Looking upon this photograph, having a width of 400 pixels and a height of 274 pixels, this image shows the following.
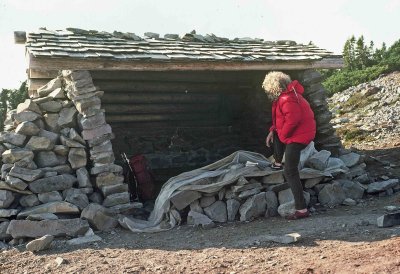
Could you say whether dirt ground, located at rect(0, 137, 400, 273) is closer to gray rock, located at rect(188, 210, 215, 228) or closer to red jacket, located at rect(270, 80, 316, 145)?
gray rock, located at rect(188, 210, 215, 228)

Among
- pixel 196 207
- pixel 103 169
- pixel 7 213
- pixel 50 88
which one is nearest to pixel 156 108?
pixel 50 88

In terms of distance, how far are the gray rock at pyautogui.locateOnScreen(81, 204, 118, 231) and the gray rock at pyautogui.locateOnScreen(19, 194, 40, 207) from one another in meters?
0.64

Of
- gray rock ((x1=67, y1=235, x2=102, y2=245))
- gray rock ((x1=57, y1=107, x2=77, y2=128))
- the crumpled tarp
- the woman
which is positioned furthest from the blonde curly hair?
gray rock ((x1=67, y1=235, x2=102, y2=245))

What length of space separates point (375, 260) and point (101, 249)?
2764 mm

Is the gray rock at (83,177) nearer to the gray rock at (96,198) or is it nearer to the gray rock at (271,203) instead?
the gray rock at (96,198)

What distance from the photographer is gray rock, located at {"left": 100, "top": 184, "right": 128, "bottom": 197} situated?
601cm

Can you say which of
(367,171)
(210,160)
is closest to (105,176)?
(210,160)

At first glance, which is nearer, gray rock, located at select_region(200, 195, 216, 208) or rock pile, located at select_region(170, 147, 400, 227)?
rock pile, located at select_region(170, 147, 400, 227)

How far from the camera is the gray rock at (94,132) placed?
6.13 metres

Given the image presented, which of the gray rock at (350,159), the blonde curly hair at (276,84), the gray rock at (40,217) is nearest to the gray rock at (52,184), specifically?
the gray rock at (40,217)

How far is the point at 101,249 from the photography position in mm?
4789

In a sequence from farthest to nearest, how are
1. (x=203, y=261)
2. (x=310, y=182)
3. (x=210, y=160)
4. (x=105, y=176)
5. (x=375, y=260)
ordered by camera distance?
(x=210, y=160)
(x=310, y=182)
(x=105, y=176)
(x=203, y=261)
(x=375, y=260)

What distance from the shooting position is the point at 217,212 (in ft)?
19.4

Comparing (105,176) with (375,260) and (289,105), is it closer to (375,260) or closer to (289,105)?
(289,105)
